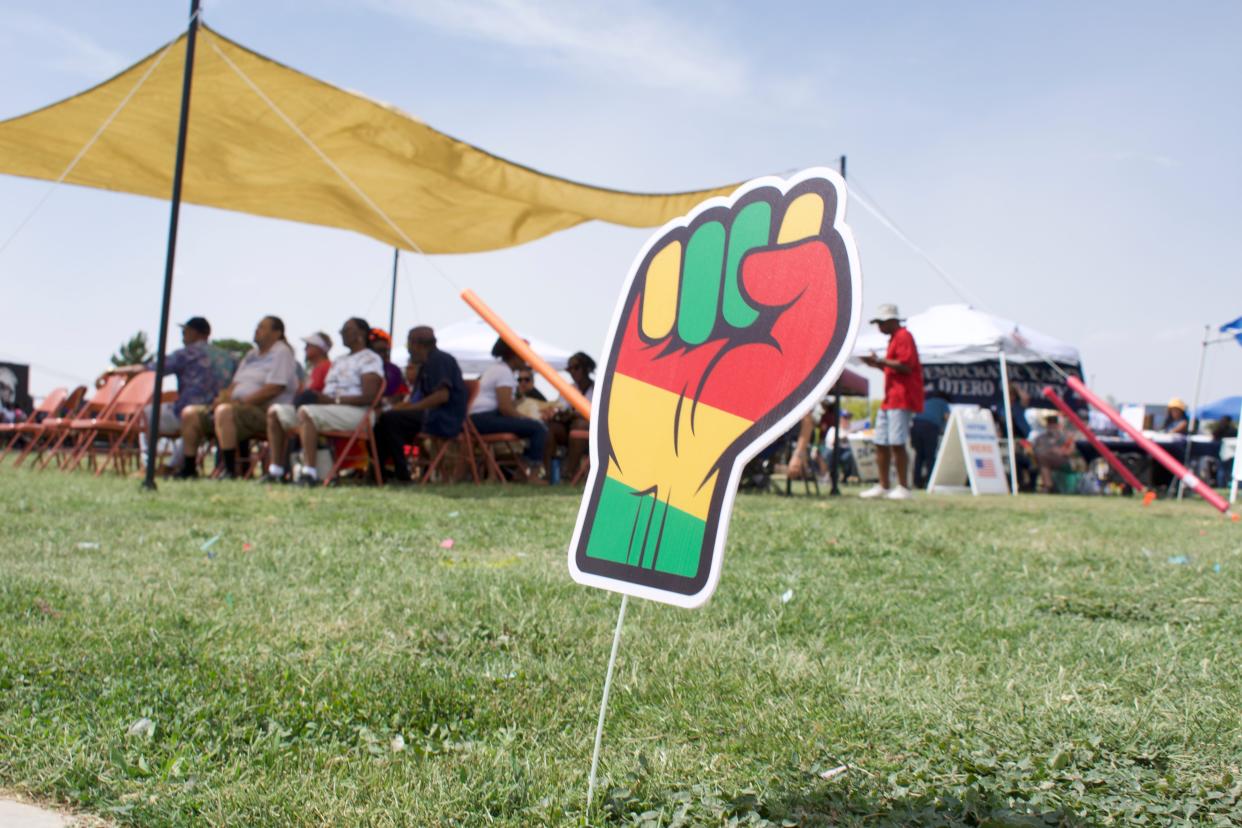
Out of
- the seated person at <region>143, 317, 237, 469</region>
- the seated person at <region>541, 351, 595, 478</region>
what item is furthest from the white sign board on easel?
the seated person at <region>143, 317, 237, 469</region>

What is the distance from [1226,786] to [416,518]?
4478 millimetres

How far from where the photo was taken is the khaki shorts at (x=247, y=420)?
878 centimetres

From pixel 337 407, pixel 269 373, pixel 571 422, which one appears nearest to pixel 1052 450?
pixel 571 422

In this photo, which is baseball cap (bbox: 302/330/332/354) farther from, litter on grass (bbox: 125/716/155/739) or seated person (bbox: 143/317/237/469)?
litter on grass (bbox: 125/716/155/739)

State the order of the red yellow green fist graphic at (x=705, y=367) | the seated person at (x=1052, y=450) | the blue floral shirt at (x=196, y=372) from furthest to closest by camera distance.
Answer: the seated person at (x=1052, y=450) → the blue floral shirt at (x=196, y=372) → the red yellow green fist graphic at (x=705, y=367)

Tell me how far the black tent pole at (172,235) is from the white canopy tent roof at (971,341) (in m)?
9.97

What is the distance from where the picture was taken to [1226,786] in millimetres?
1893

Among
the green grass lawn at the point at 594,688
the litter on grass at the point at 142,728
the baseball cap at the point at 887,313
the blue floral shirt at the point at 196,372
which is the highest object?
the baseball cap at the point at 887,313

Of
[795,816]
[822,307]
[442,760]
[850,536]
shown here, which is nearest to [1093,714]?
[795,816]

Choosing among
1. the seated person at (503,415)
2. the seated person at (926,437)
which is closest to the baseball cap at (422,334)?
the seated person at (503,415)

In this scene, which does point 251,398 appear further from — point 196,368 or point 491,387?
point 491,387

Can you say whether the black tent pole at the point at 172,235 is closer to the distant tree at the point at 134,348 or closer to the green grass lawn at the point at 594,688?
the green grass lawn at the point at 594,688

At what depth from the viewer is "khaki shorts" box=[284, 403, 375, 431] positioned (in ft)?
26.4

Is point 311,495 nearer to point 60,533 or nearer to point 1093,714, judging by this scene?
point 60,533
